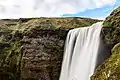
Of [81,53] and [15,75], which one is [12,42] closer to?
[15,75]

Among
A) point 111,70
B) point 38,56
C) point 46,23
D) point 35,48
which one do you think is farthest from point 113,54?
point 46,23

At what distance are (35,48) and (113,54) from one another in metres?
11.7

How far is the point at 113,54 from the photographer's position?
324 inches

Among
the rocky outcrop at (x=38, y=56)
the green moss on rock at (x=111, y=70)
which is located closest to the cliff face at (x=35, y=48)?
the rocky outcrop at (x=38, y=56)

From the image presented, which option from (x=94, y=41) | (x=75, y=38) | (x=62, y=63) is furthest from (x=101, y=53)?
(x=62, y=63)

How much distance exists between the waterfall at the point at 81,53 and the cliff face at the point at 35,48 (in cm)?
81

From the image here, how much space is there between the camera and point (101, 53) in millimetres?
13055

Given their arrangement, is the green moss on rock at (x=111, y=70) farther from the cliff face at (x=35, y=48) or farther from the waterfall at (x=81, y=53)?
the cliff face at (x=35, y=48)

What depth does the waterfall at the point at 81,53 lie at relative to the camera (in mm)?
13875

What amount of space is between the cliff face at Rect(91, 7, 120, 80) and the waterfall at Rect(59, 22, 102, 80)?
74.8 inches

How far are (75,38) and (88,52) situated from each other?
294 cm

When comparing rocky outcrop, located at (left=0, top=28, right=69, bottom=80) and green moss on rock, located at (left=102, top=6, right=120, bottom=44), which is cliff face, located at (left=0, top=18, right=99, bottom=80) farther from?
green moss on rock, located at (left=102, top=6, right=120, bottom=44)

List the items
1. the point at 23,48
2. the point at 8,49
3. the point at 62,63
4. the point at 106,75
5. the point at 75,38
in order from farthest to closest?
the point at 8,49 < the point at 23,48 < the point at 62,63 < the point at 75,38 < the point at 106,75

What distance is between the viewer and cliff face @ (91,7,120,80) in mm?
7332
